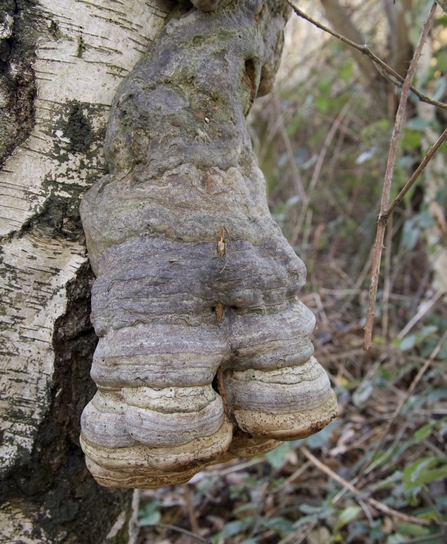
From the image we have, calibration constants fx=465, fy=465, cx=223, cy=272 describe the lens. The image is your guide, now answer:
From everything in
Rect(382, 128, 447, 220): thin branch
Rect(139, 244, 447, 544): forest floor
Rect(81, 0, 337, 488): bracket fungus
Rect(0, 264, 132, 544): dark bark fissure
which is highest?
Rect(382, 128, 447, 220): thin branch

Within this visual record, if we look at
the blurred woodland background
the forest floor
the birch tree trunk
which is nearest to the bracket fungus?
the birch tree trunk

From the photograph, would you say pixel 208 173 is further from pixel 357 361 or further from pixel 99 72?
pixel 357 361

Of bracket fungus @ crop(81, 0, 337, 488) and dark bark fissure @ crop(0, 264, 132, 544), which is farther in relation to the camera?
dark bark fissure @ crop(0, 264, 132, 544)

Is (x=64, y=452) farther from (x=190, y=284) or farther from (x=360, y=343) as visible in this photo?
(x=360, y=343)

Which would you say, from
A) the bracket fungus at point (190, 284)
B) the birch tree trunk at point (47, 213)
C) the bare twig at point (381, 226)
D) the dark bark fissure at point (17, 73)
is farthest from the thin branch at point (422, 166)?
the dark bark fissure at point (17, 73)

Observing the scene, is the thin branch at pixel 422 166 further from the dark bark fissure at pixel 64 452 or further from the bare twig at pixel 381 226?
the dark bark fissure at pixel 64 452

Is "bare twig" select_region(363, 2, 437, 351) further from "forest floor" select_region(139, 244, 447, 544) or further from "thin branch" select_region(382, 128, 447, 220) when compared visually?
"forest floor" select_region(139, 244, 447, 544)

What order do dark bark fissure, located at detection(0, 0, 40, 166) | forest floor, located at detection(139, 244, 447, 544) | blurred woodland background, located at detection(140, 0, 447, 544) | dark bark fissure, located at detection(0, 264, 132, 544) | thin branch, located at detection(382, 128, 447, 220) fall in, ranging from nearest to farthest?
thin branch, located at detection(382, 128, 447, 220) < dark bark fissure, located at detection(0, 0, 40, 166) < dark bark fissure, located at detection(0, 264, 132, 544) < forest floor, located at detection(139, 244, 447, 544) < blurred woodland background, located at detection(140, 0, 447, 544)

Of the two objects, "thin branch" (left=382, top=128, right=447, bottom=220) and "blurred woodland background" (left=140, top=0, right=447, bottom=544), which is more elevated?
"thin branch" (left=382, top=128, right=447, bottom=220)
